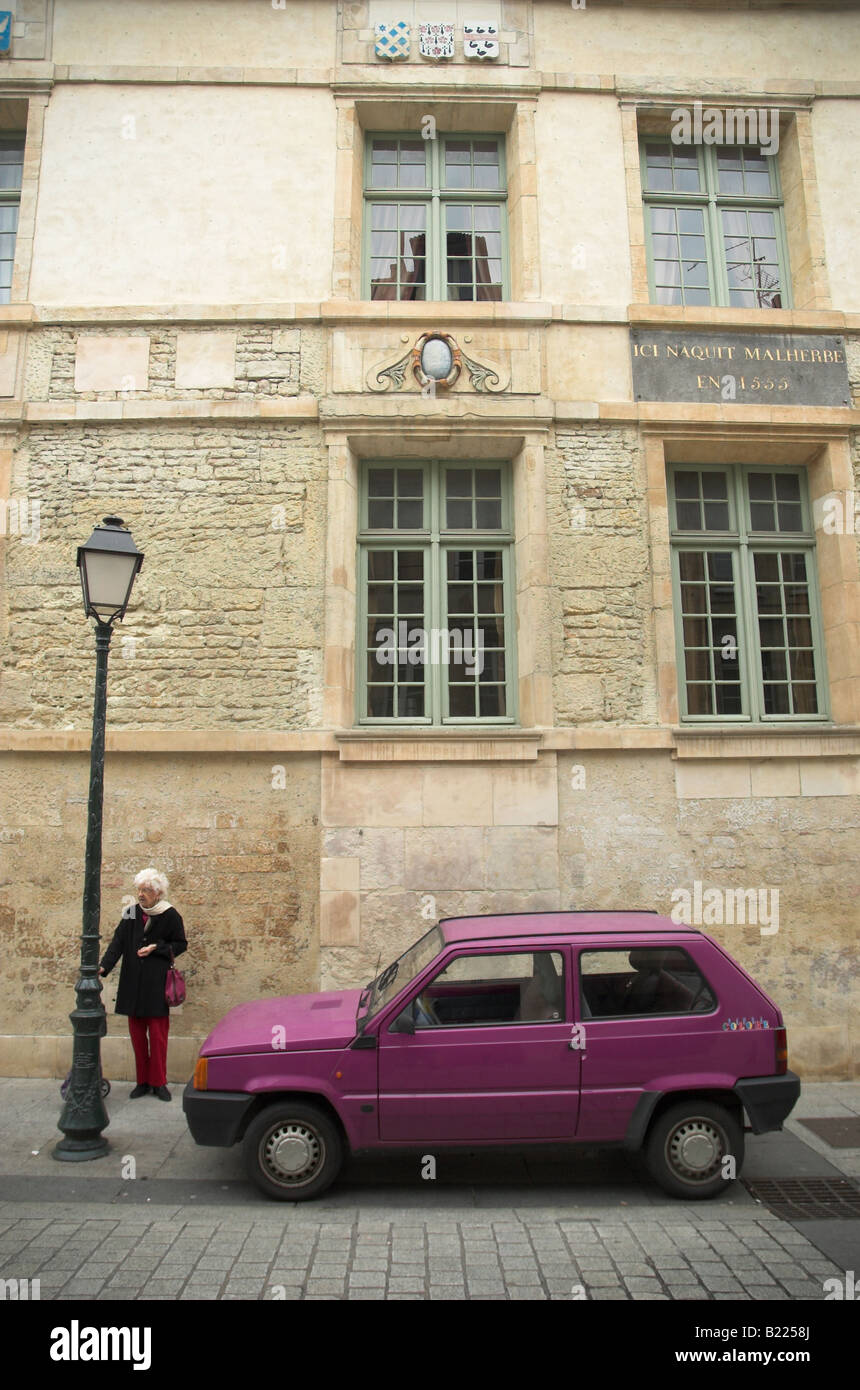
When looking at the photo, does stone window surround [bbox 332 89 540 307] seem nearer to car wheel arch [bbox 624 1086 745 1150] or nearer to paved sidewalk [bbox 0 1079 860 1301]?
car wheel arch [bbox 624 1086 745 1150]

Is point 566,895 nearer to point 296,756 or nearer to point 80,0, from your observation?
point 296,756

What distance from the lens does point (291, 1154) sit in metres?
4.57

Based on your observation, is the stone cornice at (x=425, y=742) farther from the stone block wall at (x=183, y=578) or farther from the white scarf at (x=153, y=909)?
the white scarf at (x=153, y=909)

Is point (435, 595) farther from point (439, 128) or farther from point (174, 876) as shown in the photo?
point (439, 128)

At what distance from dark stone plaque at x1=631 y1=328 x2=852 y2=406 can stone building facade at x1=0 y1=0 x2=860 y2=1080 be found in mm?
35

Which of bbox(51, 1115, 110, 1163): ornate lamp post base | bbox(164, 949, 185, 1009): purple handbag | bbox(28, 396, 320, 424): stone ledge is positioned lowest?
bbox(51, 1115, 110, 1163): ornate lamp post base

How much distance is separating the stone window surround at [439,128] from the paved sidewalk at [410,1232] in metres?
7.15

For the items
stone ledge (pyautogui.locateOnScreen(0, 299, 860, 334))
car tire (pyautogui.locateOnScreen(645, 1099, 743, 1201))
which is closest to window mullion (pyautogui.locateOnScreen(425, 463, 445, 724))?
stone ledge (pyautogui.locateOnScreen(0, 299, 860, 334))

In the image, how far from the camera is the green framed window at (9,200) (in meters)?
8.48

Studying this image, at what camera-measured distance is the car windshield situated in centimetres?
483

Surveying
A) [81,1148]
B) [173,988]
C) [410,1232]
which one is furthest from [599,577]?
[81,1148]

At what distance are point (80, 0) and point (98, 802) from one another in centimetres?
809

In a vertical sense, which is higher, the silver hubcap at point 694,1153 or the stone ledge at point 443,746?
the stone ledge at point 443,746

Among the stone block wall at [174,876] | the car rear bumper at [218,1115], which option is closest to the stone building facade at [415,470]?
the stone block wall at [174,876]
